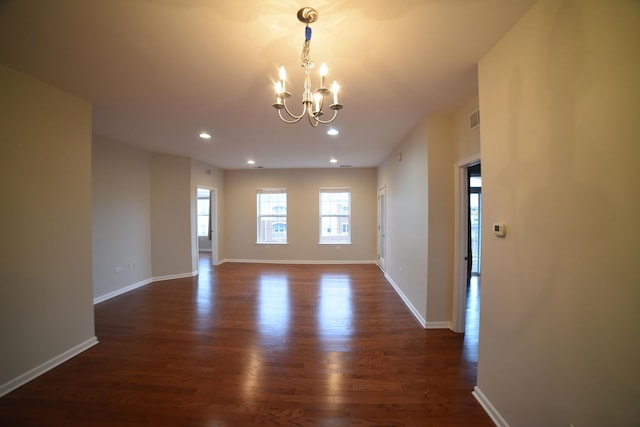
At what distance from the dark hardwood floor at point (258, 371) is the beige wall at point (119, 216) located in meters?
0.58

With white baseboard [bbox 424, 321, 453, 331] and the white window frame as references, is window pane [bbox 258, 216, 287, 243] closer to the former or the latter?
the white window frame

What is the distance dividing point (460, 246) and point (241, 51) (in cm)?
296

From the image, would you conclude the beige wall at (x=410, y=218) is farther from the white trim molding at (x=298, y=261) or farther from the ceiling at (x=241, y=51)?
the white trim molding at (x=298, y=261)

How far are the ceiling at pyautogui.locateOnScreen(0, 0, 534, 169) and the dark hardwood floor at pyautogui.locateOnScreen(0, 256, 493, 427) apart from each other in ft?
8.68

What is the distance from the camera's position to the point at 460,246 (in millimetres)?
2705

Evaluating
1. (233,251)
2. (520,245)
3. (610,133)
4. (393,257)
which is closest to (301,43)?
(610,133)

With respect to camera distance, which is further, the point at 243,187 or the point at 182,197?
Result: the point at 243,187

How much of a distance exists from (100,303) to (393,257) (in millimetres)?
5112

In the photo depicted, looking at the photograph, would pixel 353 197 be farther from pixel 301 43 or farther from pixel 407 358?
pixel 301 43

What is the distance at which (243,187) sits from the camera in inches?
256

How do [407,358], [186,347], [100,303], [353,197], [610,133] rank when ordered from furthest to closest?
[353,197] < [100,303] < [186,347] < [407,358] < [610,133]

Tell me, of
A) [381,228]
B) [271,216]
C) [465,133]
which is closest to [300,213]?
[271,216]

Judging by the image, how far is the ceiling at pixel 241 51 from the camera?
51.5 inches

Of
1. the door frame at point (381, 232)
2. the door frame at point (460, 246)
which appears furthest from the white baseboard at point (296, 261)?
the door frame at point (460, 246)
